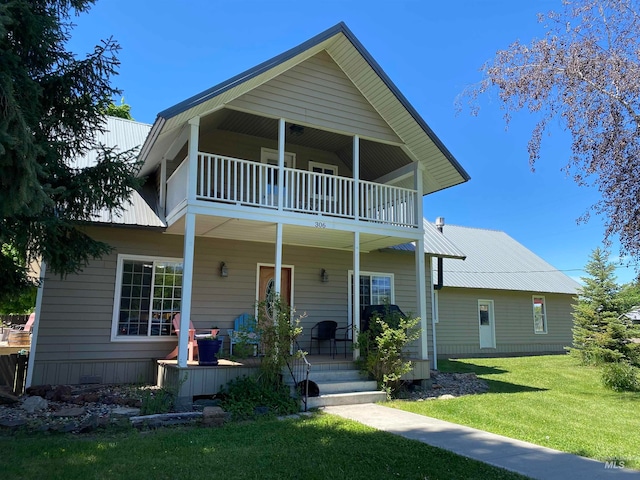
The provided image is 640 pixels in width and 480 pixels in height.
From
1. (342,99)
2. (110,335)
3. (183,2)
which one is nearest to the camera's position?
(110,335)

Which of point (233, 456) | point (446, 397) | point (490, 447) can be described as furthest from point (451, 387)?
point (233, 456)

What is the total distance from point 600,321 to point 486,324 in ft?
14.7

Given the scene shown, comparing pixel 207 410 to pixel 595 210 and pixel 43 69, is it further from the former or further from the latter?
pixel 595 210

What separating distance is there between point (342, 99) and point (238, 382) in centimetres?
633

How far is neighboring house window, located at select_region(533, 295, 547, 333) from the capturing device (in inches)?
774

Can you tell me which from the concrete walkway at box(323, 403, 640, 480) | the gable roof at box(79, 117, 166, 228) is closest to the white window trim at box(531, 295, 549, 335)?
the concrete walkway at box(323, 403, 640, 480)

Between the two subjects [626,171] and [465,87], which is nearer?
[626,171]

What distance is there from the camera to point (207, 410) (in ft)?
20.9

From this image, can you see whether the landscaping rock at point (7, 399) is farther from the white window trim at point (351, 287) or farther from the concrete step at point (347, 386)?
the white window trim at point (351, 287)

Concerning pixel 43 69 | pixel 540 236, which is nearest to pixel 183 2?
pixel 43 69

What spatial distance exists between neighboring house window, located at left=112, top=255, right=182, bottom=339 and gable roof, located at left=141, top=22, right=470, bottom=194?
93.0 inches

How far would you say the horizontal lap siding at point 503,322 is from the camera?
17.2 metres

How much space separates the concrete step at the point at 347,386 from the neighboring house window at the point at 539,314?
538 inches

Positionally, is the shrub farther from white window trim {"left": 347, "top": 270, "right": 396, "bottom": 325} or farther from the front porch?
white window trim {"left": 347, "top": 270, "right": 396, "bottom": 325}
